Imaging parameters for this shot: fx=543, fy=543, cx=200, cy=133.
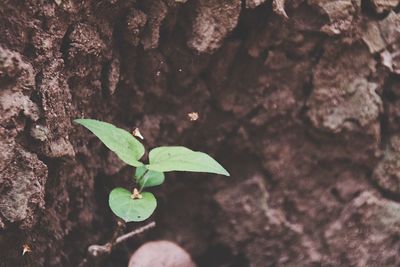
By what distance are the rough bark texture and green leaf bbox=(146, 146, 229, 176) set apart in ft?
0.71

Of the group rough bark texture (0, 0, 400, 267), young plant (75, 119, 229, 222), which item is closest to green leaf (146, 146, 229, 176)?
young plant (75, 119, 229, 222)

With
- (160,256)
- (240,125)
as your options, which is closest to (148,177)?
(160,256)

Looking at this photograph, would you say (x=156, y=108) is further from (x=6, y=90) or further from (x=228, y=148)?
(x=6, y=90)

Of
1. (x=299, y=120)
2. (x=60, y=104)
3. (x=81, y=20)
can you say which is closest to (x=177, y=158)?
(x=60, y=104)

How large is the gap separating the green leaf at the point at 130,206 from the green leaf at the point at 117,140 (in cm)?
9

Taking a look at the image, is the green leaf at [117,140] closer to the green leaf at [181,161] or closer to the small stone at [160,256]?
the green leaf at [181,161]

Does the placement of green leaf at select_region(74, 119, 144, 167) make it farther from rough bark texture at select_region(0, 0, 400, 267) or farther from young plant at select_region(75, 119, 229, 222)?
rough bark texture at select_region(0, 0, 400, 267)

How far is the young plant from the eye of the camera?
1.27m

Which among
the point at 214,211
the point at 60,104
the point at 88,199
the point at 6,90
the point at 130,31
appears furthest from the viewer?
the point at 214,211

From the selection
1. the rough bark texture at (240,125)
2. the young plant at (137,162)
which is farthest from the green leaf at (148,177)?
A: the rough bark texture at (240,125)

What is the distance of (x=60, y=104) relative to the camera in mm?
1311

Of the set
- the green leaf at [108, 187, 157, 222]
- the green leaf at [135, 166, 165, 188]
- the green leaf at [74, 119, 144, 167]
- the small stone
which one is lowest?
the small stone

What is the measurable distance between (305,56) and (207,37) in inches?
12.8

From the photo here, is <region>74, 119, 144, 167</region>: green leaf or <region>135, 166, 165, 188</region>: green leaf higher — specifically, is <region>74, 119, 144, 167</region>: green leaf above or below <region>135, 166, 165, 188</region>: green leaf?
above
